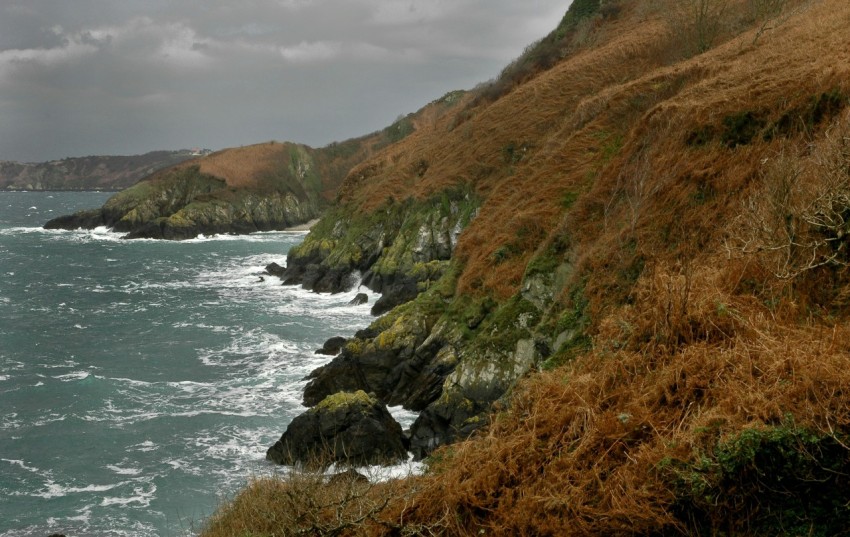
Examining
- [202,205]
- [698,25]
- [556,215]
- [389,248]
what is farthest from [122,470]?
[202,205]

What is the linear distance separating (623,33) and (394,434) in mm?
39283

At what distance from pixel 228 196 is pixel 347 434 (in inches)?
3287

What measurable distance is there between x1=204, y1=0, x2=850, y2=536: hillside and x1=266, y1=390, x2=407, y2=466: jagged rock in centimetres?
110

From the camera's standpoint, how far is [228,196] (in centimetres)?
9381

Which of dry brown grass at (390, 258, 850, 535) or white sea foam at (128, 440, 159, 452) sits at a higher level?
dry brown grass at (390, 258, 850, 535)

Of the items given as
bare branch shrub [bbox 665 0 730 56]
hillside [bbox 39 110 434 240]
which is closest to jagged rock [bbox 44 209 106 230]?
hillside [bbox 39 110 434 240]

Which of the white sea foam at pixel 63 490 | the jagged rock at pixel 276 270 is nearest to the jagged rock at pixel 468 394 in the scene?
the white sea foam at pixel 63 490

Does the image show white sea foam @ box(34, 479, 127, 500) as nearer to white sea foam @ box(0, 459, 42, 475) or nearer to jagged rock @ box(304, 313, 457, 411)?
white sea foam @ box(0, 459, 42, 475)

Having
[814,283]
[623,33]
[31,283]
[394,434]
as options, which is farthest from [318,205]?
[814,283]

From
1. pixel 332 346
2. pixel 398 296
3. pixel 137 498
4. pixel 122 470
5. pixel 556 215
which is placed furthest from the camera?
pixel 398 296

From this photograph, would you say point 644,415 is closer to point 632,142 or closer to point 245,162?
point 632,142

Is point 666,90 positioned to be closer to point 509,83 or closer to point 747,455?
point 747,455

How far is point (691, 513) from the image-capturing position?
20.7 feet

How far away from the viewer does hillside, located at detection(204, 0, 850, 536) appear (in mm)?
6367
